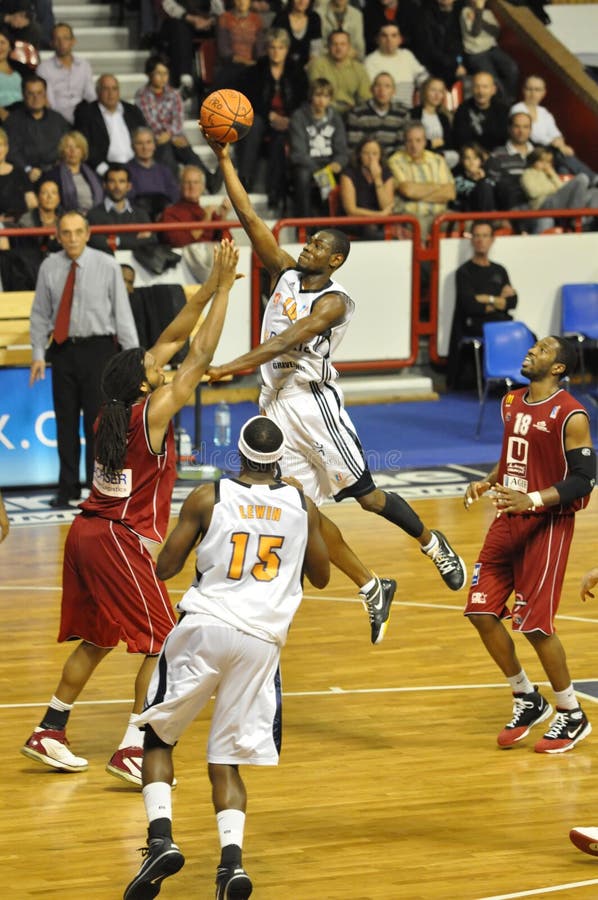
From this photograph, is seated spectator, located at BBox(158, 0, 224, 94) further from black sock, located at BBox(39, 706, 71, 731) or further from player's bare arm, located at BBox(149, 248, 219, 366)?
black sock, located at BBox(39, 706, 71, 731)

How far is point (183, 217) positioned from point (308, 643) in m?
7.28

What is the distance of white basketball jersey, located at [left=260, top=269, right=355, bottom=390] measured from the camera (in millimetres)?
8227

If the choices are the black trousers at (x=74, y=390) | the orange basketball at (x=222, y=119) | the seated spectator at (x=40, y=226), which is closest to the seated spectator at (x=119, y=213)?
the seated spectator at (x=40, y=226)

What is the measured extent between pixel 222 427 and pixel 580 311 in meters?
4.38

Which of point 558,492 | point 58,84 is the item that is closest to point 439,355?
point 58,84

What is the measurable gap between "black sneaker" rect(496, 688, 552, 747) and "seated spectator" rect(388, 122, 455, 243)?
9.64 m

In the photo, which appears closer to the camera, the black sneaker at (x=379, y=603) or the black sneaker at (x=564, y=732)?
the black sneaker at (x=564, y=732)

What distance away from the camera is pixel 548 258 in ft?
55.8

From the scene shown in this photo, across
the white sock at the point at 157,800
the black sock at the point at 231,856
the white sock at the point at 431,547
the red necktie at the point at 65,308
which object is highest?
the red necktie at the point at 65,308

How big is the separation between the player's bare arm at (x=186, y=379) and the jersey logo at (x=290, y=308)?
4.08 ft

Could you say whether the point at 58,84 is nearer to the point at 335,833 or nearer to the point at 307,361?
the point at 307,361

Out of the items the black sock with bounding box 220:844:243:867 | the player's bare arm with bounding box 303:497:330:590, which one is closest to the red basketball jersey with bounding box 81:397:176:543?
the player's bare arm with bounding box 303:497:330:590

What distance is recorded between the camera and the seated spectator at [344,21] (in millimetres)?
17688

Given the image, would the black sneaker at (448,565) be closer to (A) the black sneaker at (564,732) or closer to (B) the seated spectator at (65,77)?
(A) the black sneaker at (564,732)
